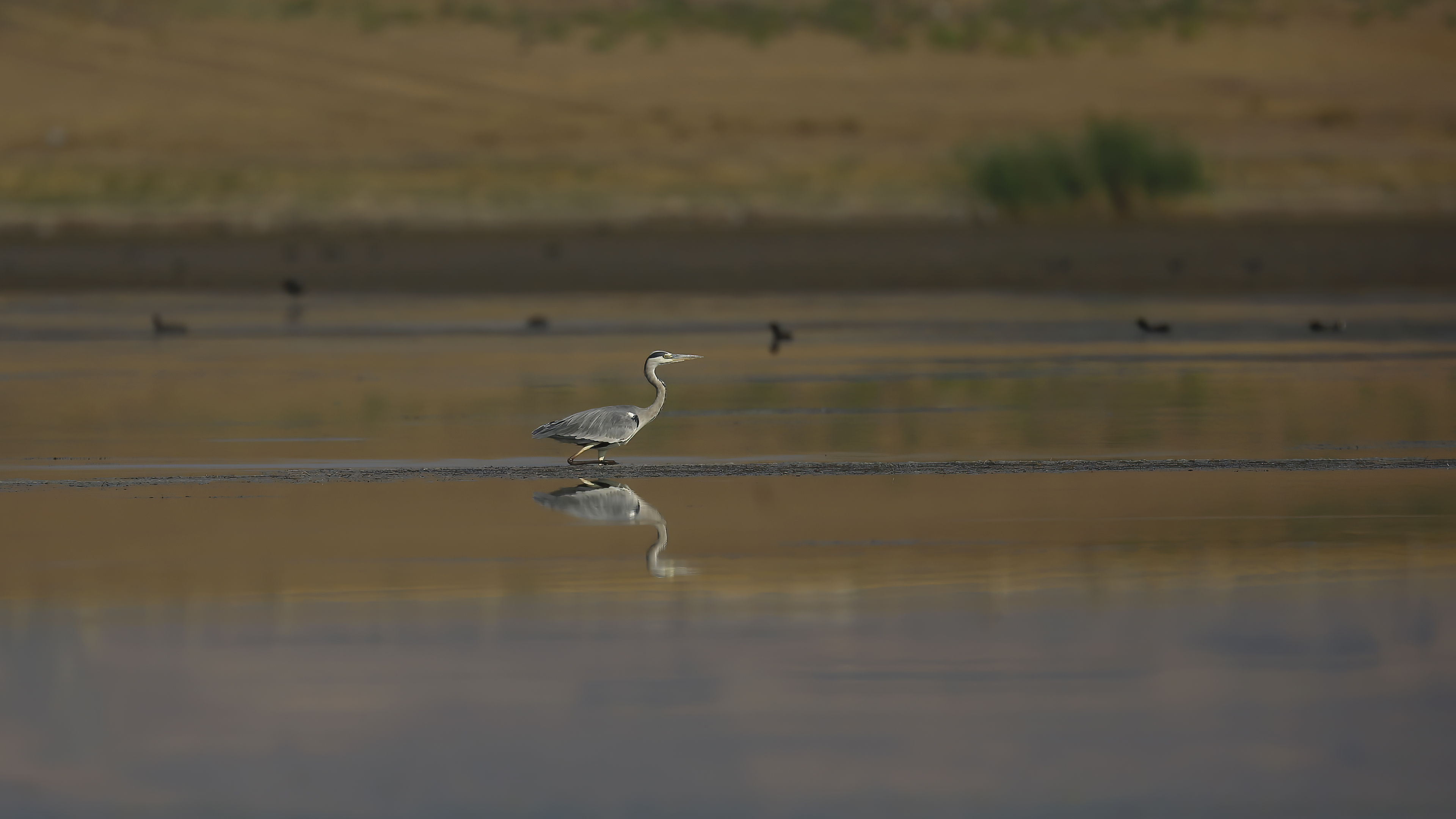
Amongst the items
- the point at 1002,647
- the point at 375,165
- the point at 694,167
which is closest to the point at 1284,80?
the point at 694,167

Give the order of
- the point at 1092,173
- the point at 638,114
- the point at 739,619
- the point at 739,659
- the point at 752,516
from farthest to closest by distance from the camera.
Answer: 1. the point at 638,114
2. the point at 1092,173
3. the point at 752,516
4. the point at 739,619
5. the point at 739,659

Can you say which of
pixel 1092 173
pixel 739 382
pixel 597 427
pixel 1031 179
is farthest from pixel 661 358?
pixel 1092 173

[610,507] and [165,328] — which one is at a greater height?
[165,328]

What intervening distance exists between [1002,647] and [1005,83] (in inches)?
2791

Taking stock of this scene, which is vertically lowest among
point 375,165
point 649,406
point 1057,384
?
point 649,406

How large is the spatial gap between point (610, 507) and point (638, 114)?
62.4 metres

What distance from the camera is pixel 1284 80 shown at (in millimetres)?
76812

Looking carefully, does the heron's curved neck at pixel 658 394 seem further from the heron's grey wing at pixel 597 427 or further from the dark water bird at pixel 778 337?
the dark water bird at pixel 778 337

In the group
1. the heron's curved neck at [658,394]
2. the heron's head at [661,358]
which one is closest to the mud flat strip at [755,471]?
the heron's curved neck at [658,394]

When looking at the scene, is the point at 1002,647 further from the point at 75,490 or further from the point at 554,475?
the point at 75,490

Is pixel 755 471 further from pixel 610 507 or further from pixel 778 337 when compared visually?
pixel 778 337

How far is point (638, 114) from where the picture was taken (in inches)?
2849

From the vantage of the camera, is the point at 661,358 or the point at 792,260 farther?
the point at 792,260

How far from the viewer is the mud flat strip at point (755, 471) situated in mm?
11867
